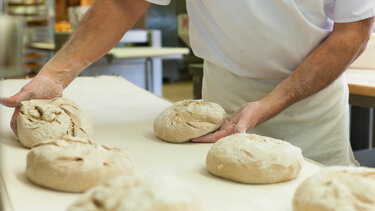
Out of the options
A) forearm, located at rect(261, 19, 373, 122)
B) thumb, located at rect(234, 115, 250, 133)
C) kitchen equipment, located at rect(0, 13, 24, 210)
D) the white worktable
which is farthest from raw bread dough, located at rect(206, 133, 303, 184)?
kitchen equipment, located at rect(0, 13, 24, 210)

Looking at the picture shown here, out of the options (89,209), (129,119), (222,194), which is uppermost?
(89,209)

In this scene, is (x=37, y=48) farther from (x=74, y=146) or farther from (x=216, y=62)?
(x=74, y=146)

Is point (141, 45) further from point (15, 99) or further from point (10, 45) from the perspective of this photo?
point (10, 45)

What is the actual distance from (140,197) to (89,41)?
103 centimetres

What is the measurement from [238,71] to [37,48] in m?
4.59

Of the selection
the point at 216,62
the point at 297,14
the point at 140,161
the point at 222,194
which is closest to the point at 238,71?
the point at 216,62

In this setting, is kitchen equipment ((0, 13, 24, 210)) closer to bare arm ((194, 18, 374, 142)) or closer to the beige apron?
bare arm ((194, 18, 374, 142))

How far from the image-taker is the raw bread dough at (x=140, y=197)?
1.94 feet

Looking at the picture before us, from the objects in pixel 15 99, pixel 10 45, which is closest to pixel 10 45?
pixel 10 45

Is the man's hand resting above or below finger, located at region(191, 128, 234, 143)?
above

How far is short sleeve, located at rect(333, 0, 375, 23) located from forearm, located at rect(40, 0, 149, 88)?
77cm

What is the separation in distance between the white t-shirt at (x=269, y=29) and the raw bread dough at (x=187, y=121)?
1.08 feet

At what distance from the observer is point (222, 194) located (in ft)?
2.76

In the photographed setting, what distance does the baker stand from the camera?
135 cm
